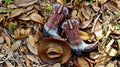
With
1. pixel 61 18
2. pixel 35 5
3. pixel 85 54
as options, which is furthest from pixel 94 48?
pixel 35 5

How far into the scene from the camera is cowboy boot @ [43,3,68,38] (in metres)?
3.28

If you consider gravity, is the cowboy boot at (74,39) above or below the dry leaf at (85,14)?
below

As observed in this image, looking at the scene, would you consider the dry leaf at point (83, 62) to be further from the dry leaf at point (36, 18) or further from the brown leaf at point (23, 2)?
the brown leaf at point (23, 2)

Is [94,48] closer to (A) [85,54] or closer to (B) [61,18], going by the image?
(A) [85,54]

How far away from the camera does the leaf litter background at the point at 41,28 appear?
3.31 metres

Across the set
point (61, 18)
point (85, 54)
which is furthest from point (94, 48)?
point (61, 18)

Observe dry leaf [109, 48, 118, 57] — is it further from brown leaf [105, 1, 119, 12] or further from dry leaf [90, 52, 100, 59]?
brown leaf [105, 1, 119, 12]

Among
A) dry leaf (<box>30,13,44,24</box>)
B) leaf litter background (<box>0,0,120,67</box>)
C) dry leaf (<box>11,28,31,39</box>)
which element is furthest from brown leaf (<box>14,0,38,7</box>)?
dry leaf (<box>11,28,31,39</box>)

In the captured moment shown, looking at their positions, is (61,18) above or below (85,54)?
above

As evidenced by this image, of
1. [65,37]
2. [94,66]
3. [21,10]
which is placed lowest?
[94,66]

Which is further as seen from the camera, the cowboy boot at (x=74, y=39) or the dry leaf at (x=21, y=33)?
the dry leaf at (x=21, y=33)

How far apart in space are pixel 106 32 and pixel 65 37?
352 mm

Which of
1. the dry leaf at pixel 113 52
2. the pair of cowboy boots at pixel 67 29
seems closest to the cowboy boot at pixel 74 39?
the pair of cowboy boots at pixel 67 29

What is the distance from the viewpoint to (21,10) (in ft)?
11.2
